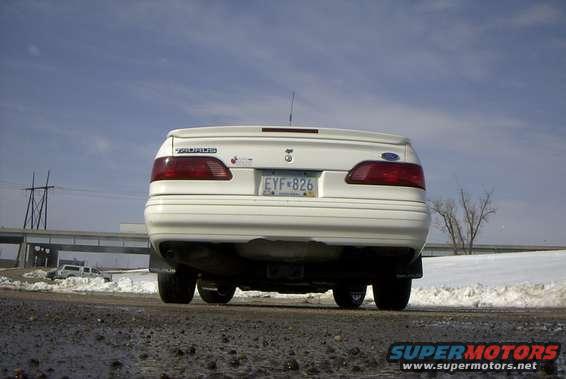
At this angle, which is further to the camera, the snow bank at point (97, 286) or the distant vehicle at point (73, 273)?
the distant vehicle at point (73, 273)

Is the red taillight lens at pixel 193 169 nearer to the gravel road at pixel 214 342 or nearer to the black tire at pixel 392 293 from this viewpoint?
the gravel road at pixel 214 342

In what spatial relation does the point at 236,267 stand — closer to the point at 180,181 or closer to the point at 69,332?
the point at 180,181

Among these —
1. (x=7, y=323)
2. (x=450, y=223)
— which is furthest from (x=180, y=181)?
(x=450, y=223)

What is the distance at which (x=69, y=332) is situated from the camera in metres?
3.27

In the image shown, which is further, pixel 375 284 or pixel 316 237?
pixel 375 284

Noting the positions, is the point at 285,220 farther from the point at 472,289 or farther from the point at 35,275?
the point at 35,275

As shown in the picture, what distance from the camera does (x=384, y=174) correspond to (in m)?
5.37

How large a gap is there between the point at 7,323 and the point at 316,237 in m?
2.33

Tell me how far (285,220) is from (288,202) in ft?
0.47

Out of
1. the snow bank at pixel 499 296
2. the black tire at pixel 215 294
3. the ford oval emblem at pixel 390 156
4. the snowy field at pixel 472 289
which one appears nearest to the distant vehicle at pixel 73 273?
the snowy field at pixel 472 289

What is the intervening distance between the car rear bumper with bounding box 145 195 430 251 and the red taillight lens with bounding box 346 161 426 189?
0.18m

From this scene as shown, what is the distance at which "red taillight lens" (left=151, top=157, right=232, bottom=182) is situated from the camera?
5.28 metres

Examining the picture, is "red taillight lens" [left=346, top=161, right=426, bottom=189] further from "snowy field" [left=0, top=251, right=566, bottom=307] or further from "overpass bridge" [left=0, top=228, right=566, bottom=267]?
"overpass bridge" [left=0, top=228, right=566, bottom=267]

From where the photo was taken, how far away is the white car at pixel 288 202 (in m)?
5.12
